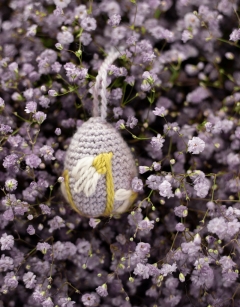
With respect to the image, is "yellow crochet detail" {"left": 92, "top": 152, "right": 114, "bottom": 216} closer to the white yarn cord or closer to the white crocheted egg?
the white crocheted egg

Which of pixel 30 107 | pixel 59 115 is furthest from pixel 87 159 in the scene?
pixel 59 115

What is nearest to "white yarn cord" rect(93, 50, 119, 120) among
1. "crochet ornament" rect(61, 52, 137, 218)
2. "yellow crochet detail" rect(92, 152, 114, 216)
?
"crochet ornament" rect(61, 52, 137, 218)

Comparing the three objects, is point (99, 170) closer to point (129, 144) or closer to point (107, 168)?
point (107, 168)

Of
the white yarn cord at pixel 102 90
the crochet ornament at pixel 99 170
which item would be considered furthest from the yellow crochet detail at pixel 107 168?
the white yarn cord at pixel 102 90

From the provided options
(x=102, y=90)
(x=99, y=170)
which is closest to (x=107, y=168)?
(x=99, y=170)

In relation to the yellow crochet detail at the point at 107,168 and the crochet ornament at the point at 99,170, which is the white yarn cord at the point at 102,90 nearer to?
the crochet ornament at the point at 99,170

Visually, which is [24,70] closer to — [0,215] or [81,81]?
[81,81]

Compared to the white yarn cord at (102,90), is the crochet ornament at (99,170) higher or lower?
lower
